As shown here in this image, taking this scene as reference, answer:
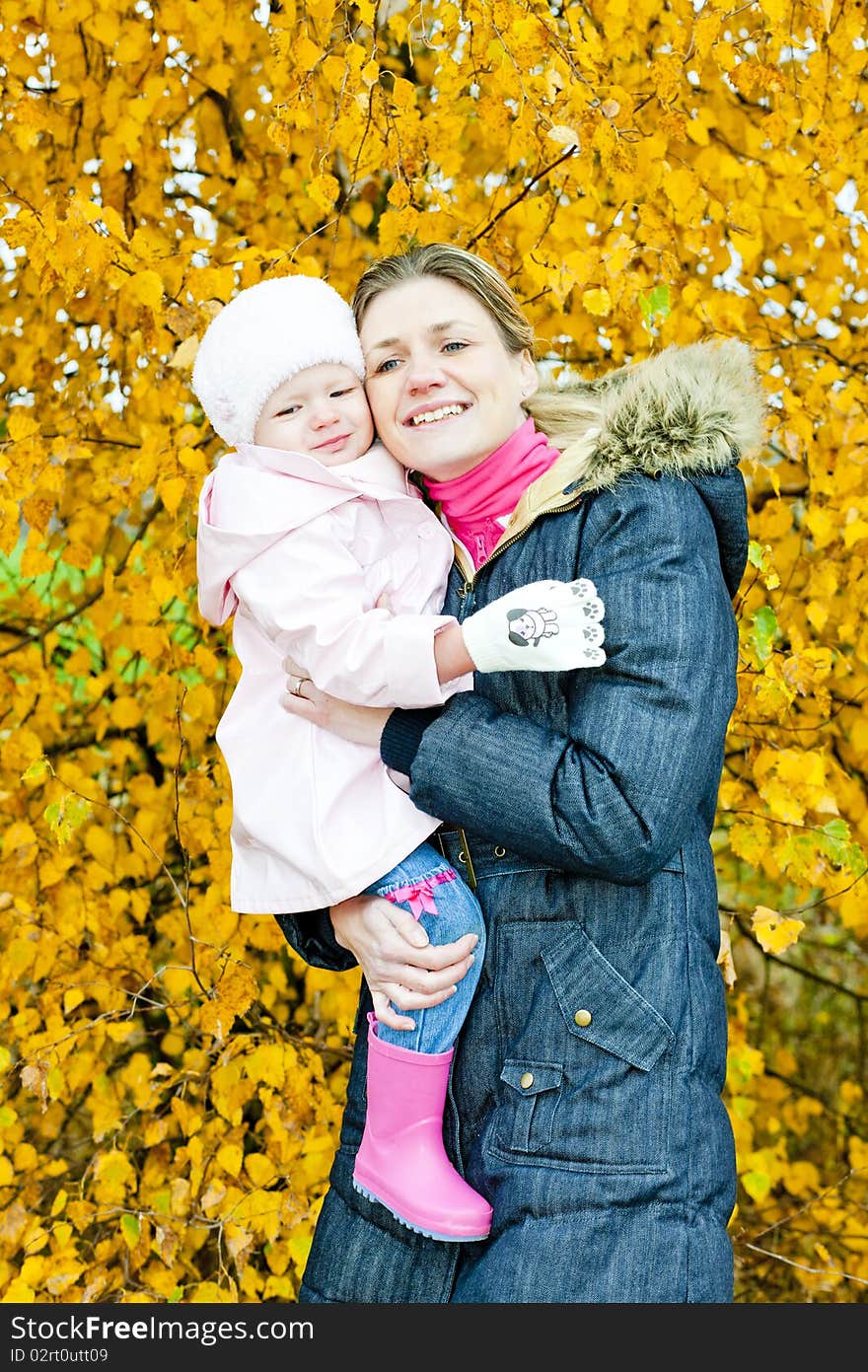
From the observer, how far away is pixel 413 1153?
1.67 m

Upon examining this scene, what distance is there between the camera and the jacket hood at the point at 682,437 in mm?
1639

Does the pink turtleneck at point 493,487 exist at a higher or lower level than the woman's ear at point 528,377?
lower

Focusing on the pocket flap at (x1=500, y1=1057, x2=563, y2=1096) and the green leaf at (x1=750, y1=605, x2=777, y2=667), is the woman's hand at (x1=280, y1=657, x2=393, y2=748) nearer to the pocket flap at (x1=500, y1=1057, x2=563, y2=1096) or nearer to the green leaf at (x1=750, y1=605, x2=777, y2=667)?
the pocket flap at (x1=500, y1=1057, x2=563, y2=1096)

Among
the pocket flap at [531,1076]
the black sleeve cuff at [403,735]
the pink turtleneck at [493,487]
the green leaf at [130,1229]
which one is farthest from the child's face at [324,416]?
the green leaf at [130,1229]

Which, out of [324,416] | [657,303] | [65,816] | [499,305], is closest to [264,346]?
[324,416]

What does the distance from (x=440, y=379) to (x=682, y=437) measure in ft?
1.17

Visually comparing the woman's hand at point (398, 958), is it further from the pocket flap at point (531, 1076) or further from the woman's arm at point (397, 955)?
the pocket flap at point (531, 1076)

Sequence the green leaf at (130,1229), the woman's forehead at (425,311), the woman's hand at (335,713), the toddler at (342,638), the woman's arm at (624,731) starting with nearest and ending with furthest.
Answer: the woman's arm at (624,731), the toddler at (342,638), the woman's hand at (335,713), the woman's forehead at (425,311), the green leaf at (130,1229)

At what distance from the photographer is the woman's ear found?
1.92m

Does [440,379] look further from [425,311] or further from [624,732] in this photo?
[624,732]

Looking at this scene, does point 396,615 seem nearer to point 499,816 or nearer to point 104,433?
point 499,816

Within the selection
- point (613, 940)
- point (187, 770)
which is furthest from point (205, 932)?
point (613, 940)

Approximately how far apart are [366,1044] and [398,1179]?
0.20 m

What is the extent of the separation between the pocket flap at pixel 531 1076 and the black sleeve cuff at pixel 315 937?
355 mm
